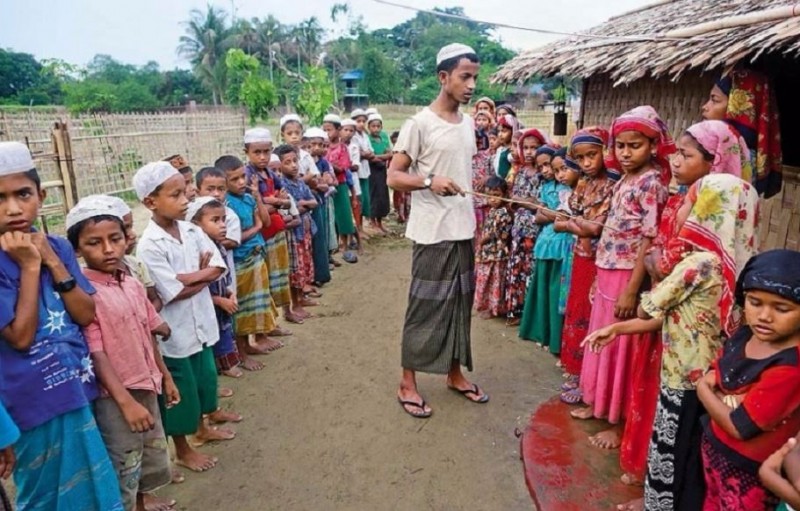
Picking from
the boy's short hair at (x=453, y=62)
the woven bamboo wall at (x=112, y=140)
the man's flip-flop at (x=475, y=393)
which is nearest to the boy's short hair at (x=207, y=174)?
the boy's short hair at (x=453, y=62)

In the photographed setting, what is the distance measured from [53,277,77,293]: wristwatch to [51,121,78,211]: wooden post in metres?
5.40

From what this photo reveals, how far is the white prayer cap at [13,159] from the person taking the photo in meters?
1.85

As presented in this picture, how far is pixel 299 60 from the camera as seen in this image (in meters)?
47.7

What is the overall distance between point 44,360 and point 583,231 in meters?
2.77

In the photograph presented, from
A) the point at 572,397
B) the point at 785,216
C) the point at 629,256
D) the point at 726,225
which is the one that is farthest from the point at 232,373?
the point at 785,216

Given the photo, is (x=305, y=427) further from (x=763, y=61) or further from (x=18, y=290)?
(x=763, y=61)

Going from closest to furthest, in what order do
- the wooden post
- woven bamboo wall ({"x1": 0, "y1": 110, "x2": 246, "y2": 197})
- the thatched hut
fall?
the thatched hut
the wooden post
woven bamboo wall ({"x1": 0, "y1": 110, "x2": 246, "y2": 197})

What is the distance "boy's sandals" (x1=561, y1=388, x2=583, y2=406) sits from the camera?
3.54 metres

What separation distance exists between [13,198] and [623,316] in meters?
2.72

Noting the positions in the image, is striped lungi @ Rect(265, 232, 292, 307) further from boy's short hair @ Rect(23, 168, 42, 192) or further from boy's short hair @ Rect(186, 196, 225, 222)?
boy's short hair @ Rect(23, 168, 42, 192)

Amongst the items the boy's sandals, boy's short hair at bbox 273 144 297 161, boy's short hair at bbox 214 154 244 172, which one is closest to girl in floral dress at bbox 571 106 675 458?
the boy's sandals

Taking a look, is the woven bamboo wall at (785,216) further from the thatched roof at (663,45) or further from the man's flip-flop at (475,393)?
the man's flip-flop at (475,393)

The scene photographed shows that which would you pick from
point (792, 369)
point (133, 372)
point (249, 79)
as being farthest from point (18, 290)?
point (249, 79)

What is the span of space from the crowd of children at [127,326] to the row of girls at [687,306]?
1813mm
